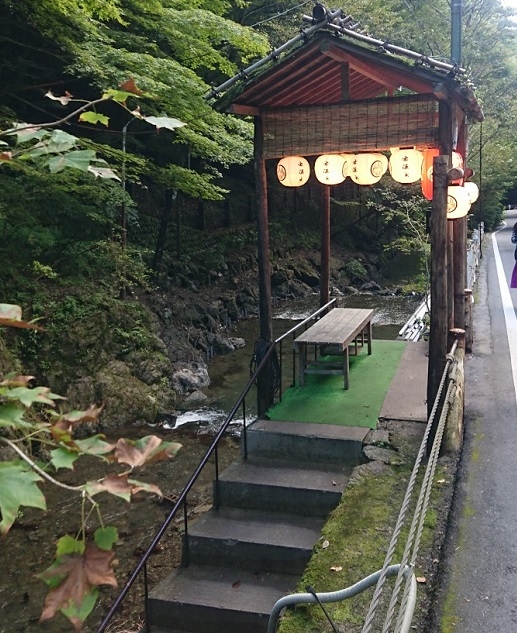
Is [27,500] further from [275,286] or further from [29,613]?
[275,286]

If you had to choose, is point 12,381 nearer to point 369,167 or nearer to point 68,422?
point 68,422

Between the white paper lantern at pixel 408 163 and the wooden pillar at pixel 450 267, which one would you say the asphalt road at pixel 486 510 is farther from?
the white paper lantern at pixel 408 163

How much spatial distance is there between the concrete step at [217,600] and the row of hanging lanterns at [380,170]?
544cm

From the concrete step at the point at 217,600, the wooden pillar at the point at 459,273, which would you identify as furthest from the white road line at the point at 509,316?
the concrete step at the point at 217,600

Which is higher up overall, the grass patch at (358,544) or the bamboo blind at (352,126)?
the bamboo blind at (352,126)

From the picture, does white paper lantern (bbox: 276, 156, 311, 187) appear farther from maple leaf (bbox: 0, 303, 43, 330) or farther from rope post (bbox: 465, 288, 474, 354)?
maple leaf (bbox: 0, 303, 43, 330)

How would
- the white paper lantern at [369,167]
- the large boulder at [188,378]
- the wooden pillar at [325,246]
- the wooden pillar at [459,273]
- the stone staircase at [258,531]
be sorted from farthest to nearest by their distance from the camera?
1. the large boulder at [188,378]
2. the wooden pillar at [325,246]
3. the wooden pillar at [459,273]
4. the white paper lantern at [369,167]
5. the stone staircase at [258,531]

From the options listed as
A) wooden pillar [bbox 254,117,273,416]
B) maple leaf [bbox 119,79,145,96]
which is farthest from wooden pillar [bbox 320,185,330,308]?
maple leaf [bbox 119,79,145,96]

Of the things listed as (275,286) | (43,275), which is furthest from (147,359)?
(275,286)

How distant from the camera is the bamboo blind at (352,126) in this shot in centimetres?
712

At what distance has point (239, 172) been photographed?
30.4m

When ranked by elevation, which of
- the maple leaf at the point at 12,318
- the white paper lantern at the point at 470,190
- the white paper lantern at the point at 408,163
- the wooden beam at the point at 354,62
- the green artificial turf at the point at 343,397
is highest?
the wooden beam at the point at 354,62

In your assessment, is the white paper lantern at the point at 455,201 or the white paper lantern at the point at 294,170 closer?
the white paper lantern at the point at 455,201

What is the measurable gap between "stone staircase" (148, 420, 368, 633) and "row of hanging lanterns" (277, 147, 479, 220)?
3.64 meters
